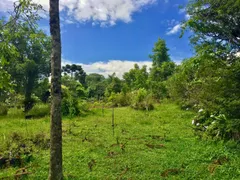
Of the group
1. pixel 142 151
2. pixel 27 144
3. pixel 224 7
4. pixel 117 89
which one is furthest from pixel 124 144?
pixel 117 89

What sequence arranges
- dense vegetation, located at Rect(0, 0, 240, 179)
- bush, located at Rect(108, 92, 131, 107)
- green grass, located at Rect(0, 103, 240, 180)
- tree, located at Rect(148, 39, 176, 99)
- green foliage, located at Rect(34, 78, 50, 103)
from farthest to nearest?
tree, located at Rect(148, 39, 176, 99)
bush, located at Rect(108, 92, 131, 107)
green foliage, located at Rect(34, 78, 50, 103)
green grass, located at Rect(0, 103, 240, 180)
dense vegetation, located at Rect(0, 0, 240, 179)

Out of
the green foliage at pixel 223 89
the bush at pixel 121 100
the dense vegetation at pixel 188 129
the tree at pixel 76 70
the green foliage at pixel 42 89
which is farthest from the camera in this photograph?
the tree at pixel 76 70

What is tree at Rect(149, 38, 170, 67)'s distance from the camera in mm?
21109

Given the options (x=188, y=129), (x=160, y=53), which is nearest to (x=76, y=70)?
(x=160, y=53)

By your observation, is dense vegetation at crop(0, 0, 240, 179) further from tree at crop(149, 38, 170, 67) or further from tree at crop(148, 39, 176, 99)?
tree at crop(149, 38, 170, 67)

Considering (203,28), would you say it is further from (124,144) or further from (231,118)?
(124,144)

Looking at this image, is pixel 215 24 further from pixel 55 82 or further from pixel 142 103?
pixel 142 103

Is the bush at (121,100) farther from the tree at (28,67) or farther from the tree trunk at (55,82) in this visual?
the tree trunk at (55,82)

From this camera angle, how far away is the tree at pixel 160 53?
2111 centimetres

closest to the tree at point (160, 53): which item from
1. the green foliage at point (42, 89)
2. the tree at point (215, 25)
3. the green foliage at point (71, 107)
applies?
the green foliage at point (42, 89)

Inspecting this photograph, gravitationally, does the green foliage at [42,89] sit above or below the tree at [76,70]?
below

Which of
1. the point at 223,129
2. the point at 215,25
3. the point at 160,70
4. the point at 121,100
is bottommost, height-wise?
the point at 223,129

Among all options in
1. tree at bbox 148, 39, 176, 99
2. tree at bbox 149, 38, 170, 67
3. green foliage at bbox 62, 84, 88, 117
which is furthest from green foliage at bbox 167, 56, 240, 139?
tree at bbox 149, 38, 170, 67

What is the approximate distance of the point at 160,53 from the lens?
21.3 m
